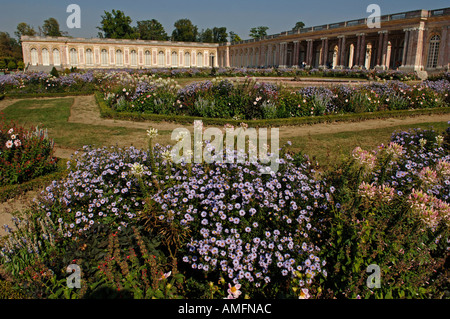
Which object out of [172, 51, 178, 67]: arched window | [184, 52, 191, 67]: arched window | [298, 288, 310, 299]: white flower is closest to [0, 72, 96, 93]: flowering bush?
[298, 288, 310, 299]: white flower

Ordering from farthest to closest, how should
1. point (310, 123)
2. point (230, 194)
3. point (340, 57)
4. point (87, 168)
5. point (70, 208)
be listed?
point (340, 57)
point (310, 123)
point (87, 168)
point (70, 208)
point (230, 194)

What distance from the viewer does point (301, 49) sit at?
45.9m

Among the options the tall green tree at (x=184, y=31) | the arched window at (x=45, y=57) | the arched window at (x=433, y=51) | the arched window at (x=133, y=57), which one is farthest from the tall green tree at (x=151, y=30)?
the arched window at (x=433, y=51)

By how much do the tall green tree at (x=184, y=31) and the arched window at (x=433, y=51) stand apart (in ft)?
163

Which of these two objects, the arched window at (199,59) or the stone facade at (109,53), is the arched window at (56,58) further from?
the arched window at (199,59)

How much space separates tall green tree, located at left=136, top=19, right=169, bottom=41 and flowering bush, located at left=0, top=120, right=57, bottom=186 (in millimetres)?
69508

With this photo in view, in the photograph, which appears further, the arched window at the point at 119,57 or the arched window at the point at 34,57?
the arched window at the point at 119,57

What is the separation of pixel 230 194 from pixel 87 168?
1526 millimetres

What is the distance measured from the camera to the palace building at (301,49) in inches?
1144
